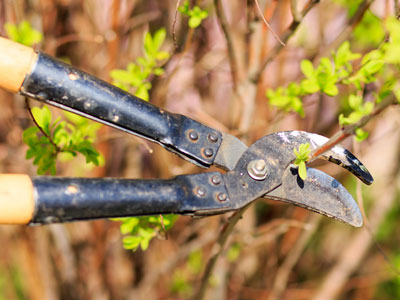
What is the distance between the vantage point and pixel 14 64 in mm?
1051

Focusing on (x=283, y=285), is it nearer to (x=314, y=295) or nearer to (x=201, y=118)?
(x=314, y=295)

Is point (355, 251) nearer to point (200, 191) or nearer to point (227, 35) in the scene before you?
point (227, 35)

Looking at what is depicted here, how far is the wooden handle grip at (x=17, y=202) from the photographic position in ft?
3.23

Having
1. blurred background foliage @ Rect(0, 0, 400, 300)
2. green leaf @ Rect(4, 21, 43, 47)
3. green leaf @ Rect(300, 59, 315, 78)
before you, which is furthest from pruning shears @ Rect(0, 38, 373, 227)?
green leaf @ Rect(4, 21, 43, 47)

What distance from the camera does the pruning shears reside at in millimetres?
995

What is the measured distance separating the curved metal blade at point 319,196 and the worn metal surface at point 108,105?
0.19 m

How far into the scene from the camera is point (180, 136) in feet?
3.84

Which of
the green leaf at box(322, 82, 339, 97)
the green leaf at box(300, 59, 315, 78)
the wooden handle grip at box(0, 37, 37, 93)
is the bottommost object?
the green leaf at box(322, 82, 339, 97)

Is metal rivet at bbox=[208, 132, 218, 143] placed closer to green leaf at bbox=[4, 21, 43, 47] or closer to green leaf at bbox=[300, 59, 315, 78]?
green leaf at bbox=[300, 59, 315, 78]

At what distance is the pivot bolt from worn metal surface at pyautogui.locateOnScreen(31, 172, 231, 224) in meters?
0.09

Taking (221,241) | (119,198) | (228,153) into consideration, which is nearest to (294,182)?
(228,153)

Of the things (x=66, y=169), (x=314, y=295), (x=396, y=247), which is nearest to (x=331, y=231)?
(x=396, y=247)

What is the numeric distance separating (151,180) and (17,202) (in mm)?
271

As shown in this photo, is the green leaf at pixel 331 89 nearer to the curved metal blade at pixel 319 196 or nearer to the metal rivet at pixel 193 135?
the curved metal blade at pixel 319 196
